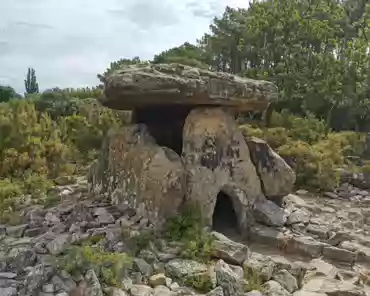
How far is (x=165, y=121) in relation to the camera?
10008 millimetres

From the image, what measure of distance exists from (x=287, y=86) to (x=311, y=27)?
273 cm

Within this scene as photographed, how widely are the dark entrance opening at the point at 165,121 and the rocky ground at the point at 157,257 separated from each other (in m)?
1.76

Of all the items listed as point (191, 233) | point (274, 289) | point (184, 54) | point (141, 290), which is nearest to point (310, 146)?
point (191, 233)

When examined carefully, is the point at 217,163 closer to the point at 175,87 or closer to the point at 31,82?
the point at 175,87

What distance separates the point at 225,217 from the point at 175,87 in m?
2.90

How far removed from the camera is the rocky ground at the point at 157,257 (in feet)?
18.7

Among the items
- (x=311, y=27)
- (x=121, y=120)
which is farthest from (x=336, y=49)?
(x=121, y=120)

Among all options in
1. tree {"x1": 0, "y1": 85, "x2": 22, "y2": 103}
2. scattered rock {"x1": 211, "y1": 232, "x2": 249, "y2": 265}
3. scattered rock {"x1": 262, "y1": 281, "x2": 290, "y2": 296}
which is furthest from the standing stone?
tree {"x1": 0, "y1": 85, "x2": 22, "y2": 103}

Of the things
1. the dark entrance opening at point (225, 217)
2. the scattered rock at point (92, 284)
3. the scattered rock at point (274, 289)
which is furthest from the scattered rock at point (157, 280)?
the dark entrance opening at point (225, 217)

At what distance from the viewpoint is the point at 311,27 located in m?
21.1

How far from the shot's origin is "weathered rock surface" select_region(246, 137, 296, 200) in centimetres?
933

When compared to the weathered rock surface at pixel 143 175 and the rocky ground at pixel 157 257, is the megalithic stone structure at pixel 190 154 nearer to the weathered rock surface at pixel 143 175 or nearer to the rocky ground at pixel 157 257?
the weathered rock surface at pixel 143 175

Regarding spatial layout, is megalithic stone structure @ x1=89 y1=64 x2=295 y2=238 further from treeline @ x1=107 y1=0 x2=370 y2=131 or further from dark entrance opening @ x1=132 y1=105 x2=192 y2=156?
treeline @ x1=107 y1=0 x2=370 y2=131

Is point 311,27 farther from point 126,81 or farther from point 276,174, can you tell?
point 126,81
